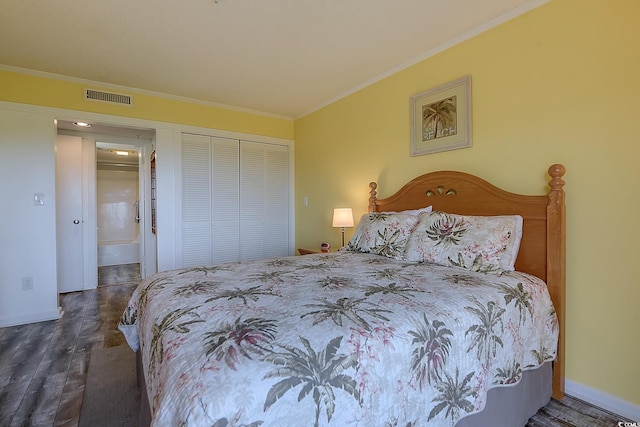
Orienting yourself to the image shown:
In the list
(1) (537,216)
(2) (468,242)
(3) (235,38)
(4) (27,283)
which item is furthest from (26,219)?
(1) (537,216)

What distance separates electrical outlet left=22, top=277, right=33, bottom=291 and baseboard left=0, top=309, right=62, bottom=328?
258 mm

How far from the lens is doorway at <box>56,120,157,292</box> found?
436 centimetres

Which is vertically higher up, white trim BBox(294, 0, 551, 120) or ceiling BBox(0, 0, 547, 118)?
ceiling BBox(0, 0, 547, 118)

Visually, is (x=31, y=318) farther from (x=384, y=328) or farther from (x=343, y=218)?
(x=384, y=328)

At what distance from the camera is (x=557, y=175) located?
1815mm

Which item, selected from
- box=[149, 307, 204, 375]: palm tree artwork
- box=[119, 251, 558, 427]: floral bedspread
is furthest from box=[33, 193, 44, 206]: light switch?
box=[149, 307, 204, 375]: palm tree artwork

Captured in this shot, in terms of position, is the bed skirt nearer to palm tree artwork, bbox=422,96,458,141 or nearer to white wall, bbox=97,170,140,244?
palm tree artwork, bbox=422,96,458,141

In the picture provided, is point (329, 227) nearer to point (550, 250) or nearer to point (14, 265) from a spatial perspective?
point (550, 250)

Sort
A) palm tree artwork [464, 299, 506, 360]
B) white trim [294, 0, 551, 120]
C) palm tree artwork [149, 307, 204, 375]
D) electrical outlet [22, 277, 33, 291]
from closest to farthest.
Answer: palm tree artwork [149, 307, 204, 375] → palm tree artwork [464, 299, 506, 360] → white trim [294, 0, 551, 120] → electrical outlet [22, 277, 33, 291]

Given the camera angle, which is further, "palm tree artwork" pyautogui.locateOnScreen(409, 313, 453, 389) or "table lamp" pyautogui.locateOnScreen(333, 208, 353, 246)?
"table lamp" pyautogui.locateOnScreen(333, 208, 353, 246)

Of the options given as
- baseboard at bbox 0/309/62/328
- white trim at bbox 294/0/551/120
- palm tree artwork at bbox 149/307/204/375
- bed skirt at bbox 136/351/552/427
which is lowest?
baseboard at bbox 0/309/62/328

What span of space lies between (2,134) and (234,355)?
3.62m

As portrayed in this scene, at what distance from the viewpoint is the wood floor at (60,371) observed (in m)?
1.68

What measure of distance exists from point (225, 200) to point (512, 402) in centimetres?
358
